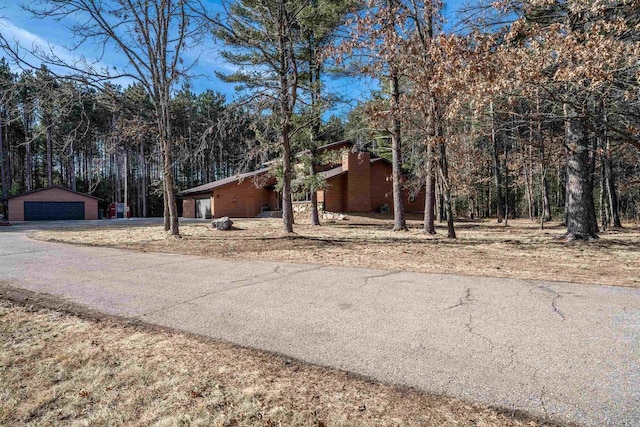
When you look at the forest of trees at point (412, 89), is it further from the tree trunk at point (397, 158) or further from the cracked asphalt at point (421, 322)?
the cracked asphalt at point (421, 322)

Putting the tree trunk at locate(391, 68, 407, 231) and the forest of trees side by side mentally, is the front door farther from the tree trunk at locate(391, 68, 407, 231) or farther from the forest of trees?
the tree trunk at locate(391, 68, 407, 231)

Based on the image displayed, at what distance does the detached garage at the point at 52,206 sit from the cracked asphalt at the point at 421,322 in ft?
101

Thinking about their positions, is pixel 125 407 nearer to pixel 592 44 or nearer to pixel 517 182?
pixel 592 44

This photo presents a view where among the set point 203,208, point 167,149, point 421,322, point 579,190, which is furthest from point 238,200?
point 421,322

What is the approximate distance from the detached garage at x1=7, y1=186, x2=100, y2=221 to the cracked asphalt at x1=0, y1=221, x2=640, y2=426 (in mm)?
30698

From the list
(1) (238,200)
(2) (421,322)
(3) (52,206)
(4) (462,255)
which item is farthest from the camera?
(3) (52,206)

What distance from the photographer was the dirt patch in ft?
7.40

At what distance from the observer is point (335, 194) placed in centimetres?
2766

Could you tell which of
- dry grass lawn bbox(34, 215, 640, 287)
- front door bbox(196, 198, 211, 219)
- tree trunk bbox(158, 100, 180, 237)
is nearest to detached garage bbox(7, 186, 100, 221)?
front door bbox(196, 198, 211, 219)

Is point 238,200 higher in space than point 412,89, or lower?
lower

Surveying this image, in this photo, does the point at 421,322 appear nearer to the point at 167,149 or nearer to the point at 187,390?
the point at 187,390

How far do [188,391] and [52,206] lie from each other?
37.5 m

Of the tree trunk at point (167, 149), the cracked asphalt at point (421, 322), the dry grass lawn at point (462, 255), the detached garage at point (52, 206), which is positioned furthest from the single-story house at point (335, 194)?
the cracked asphalt at point (421, 322)

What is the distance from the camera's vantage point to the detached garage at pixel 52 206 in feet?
99.9
